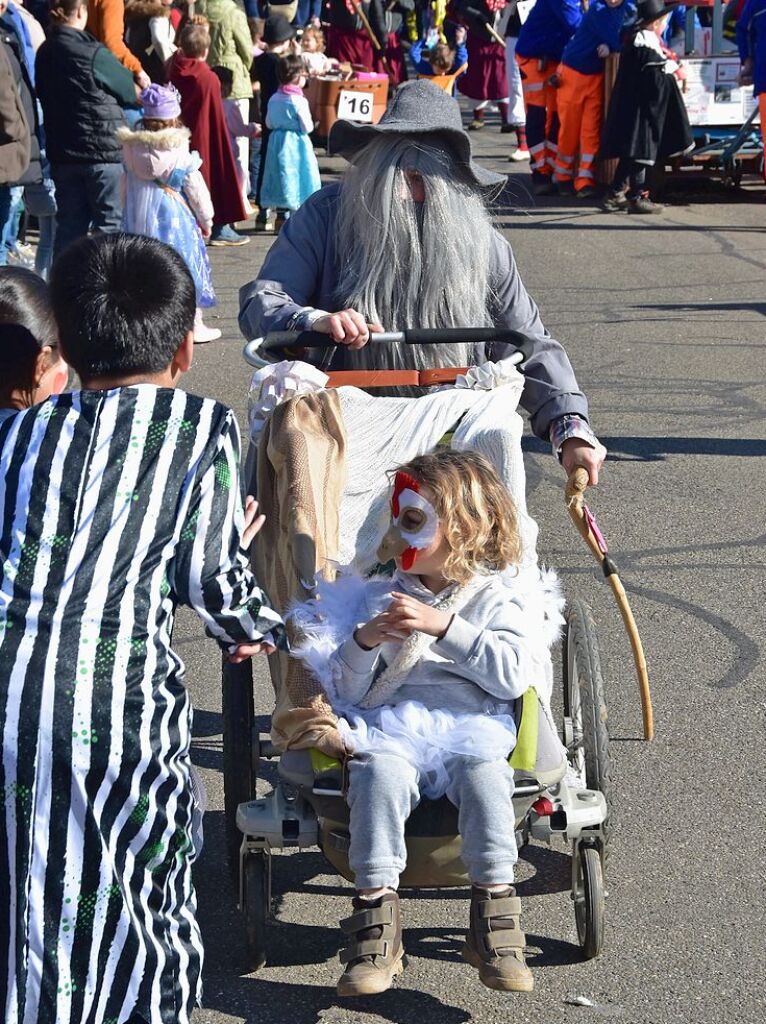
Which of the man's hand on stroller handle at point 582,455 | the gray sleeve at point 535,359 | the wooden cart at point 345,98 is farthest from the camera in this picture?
the wooden cart at point 345,98

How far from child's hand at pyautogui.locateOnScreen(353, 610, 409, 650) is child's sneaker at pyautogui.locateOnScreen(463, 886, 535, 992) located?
0.52 meters

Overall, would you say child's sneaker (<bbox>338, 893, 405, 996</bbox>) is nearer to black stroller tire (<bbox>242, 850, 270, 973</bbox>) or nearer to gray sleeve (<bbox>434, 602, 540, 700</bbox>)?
black stroller tire (<bbox>242, 850, 270, 973</bbox>)

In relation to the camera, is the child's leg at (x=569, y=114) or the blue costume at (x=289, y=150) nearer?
the blue costume at (x=289, y=150)

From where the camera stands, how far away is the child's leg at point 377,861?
289 centimetres

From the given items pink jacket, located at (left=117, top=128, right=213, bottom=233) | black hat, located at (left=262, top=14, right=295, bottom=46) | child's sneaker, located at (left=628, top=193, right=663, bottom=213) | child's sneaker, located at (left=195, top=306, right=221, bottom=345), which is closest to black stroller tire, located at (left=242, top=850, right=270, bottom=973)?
pink jacket, located at (left=117, top=128, right=213, bottom=233)

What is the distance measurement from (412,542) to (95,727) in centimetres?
97

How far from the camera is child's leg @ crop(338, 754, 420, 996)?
2893 mm

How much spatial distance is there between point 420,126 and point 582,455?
1004 millimetres

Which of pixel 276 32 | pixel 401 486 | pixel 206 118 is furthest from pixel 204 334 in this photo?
pixel 401 486

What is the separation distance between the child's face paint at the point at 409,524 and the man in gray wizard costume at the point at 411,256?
89 cm

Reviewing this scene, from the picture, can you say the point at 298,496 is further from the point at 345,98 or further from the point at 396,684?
the point at 345,98

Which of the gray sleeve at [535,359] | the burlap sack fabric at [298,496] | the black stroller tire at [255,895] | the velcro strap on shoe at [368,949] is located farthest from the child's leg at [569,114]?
the velcro strap on shoe at [368,949]

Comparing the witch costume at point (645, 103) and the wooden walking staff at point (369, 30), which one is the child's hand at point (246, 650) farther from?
the wooden walking staff at point (369, 30)

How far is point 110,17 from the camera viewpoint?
11297 mm
